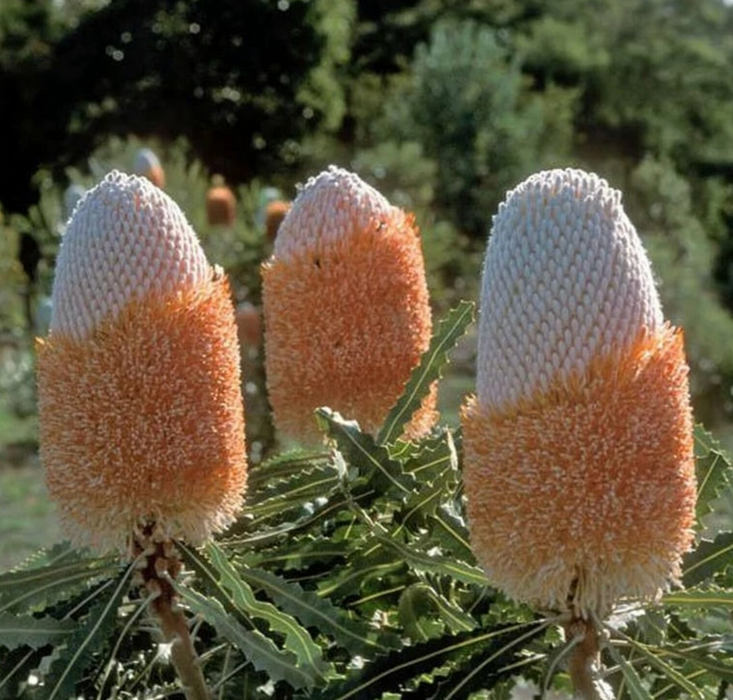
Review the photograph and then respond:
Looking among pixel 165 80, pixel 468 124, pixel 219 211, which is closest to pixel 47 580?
pixel 219 211

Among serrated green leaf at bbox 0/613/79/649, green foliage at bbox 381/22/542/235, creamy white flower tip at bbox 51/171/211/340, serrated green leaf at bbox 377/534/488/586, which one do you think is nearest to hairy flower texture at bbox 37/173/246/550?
creamy white flower tip at bbox 51/171/211/340

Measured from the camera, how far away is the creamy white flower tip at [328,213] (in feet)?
6.82

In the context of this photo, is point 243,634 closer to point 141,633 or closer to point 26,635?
point 26,635

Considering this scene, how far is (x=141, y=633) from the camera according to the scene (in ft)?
6.98

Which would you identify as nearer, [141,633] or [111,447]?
[111,447]

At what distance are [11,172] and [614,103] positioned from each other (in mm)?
11371

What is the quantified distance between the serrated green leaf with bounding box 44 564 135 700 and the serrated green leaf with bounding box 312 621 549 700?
289 millimetres

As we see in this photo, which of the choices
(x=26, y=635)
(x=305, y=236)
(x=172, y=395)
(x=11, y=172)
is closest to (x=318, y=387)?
(x=305, y=236)

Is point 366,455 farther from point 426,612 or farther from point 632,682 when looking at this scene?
point 632,682

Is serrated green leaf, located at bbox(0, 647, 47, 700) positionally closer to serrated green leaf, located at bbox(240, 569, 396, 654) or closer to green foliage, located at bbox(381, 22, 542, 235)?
serrated green leaf, located at bbox(240, 569, 396, 654)

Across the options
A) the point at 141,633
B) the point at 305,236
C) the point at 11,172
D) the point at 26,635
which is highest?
the point at 305,236

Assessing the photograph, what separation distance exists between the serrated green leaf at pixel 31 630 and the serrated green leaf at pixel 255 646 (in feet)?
0.58

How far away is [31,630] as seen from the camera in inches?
71.7

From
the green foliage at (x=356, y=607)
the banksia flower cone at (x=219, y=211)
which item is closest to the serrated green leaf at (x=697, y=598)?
the green foliage at (x=356, y=607)
